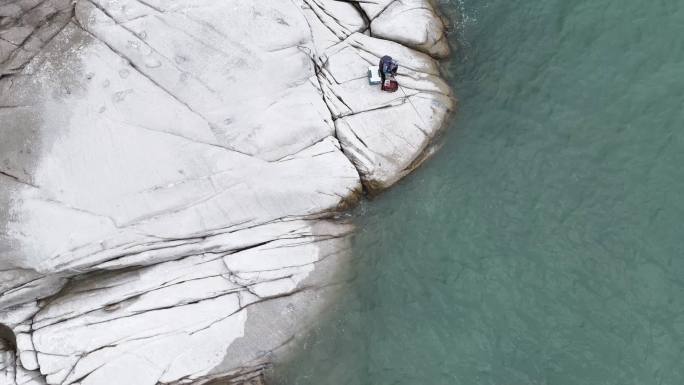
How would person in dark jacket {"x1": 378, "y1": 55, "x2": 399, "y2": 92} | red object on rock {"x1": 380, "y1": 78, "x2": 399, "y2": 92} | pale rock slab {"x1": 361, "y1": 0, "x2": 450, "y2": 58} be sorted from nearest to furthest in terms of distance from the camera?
person in dark jacket {"x1": 378, "y1": 55, "x2": 399, "y2": 92} < red object on rock {"x1": 380, "y1": 78, "x2": 399, "y2": 92} < pale rock slab {"x1": 361, "y1": 0, "x2": 450, "y2": 58}

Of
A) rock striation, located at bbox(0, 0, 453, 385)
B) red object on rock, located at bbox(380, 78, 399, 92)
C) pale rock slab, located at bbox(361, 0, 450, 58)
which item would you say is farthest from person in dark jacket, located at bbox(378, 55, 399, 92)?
pale rock slab, located at bbox(361, 0, 450, 58)

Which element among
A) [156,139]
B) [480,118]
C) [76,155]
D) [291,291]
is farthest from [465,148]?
[76,155]

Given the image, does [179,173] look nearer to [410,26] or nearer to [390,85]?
[390,85]

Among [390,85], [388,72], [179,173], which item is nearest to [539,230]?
[390,85]

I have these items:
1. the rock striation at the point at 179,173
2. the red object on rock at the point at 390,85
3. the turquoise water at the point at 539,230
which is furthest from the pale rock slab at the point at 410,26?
the red object on rock at the point at 390,85

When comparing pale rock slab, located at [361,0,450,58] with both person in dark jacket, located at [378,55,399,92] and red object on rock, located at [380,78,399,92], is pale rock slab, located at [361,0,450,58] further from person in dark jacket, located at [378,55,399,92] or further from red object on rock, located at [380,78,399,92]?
red object on rock, located at [380,78,399,92]
